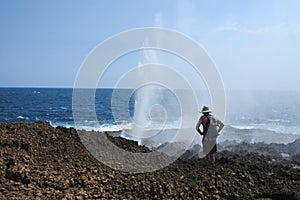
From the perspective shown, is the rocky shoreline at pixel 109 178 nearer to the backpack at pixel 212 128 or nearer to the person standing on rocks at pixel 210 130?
the person standing on rocks at pixel 210 130

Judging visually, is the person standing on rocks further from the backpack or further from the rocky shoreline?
the rocky shoreline

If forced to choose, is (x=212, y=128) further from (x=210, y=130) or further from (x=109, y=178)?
(x=109, y=178)

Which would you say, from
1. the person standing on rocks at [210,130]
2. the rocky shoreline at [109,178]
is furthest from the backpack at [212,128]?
the rocky shoreline at [109,178]

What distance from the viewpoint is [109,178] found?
698 cm

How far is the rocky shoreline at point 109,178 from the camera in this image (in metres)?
6.39

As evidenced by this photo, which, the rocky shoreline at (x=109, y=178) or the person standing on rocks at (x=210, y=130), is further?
the person standing on rocks at (x=210, y=130)

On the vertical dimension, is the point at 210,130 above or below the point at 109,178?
above

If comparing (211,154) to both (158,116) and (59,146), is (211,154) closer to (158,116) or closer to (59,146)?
(59,146)

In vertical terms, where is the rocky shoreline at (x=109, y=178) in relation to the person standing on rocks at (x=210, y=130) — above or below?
below

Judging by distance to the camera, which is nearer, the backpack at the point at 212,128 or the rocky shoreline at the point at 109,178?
the rocky shoreline at the point at 109,178

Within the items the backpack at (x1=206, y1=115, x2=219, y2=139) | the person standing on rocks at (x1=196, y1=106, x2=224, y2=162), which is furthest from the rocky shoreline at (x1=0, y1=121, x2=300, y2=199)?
the backpack at (x1=206, y1=115, x2=219, y2=139)

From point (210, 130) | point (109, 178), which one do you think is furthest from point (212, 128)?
point (109, 178)

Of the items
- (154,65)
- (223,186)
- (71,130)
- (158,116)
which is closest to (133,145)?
(71,130)

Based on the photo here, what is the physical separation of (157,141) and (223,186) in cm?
1055
